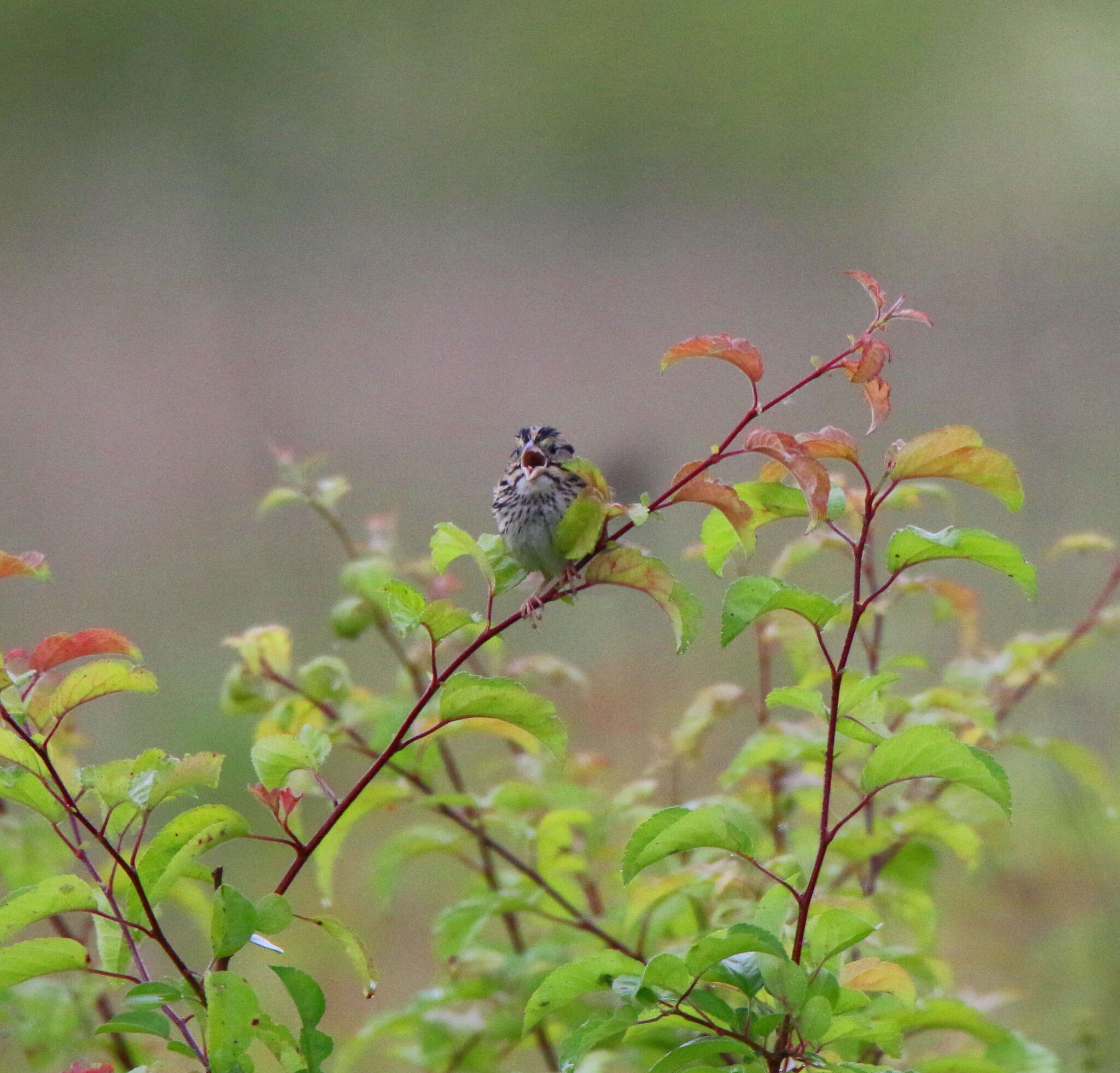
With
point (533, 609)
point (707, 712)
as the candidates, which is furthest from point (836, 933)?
point (707, 712)

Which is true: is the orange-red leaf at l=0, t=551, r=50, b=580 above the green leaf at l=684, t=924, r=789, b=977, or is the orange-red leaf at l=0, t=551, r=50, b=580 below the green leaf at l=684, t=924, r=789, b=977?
above

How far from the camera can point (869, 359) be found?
0.62m

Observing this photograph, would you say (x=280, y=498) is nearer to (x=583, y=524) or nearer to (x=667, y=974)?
(x=583, y=524)

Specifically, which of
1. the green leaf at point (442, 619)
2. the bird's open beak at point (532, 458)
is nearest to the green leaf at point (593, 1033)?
the green leaf at point (442, 619)

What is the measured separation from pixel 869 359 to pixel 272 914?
0.41 metres

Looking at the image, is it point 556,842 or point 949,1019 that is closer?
point 949,1019

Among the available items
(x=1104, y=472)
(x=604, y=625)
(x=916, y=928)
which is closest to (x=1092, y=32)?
(x=1104, y=472)

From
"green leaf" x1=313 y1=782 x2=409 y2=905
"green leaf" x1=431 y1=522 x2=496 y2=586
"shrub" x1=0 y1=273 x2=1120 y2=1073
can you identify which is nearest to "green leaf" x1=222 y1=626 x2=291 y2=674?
"shrub" x1=0 y1=273 x2=1120 y2=1073

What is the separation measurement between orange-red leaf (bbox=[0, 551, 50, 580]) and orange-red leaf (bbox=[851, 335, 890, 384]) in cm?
43

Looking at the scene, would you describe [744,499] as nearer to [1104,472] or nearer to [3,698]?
[3,698]

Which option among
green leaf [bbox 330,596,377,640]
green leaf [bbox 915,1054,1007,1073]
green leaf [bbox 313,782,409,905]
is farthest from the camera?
green leaf [bbox 330,596,377,640]

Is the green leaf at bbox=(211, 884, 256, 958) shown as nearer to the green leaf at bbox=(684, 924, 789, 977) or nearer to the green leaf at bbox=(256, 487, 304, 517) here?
the green leaf at bbox=(684, 924, 789, 977)

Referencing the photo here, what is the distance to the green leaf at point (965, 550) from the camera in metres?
0.58

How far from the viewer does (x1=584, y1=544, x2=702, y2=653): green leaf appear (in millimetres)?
651
